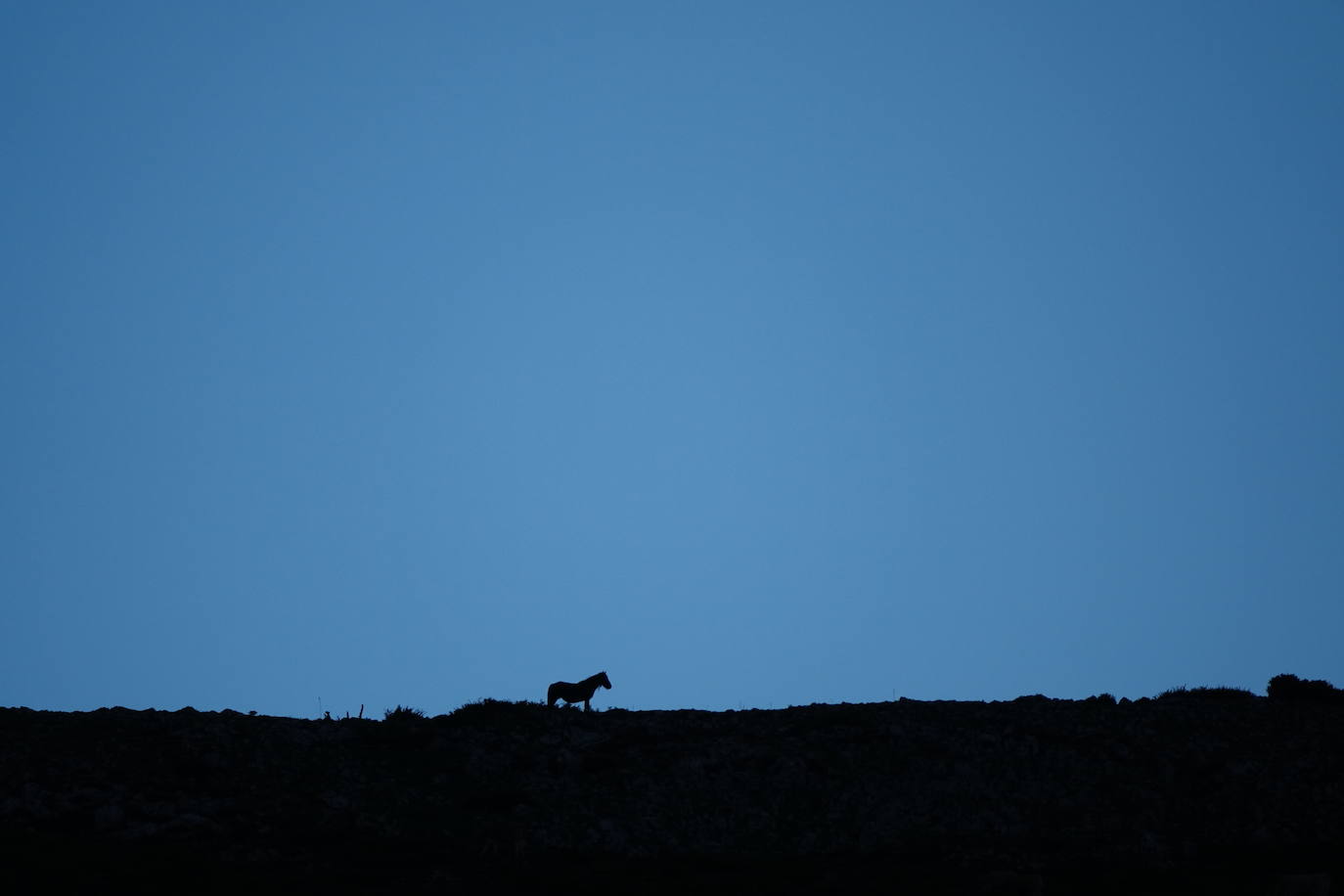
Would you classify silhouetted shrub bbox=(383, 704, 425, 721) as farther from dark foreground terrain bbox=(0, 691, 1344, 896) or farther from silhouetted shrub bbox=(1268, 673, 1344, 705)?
silhouetted shrub bbox=(1268, 673, 1344, 705)

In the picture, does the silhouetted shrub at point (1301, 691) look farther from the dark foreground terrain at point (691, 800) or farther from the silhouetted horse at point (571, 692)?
the silhouetted horse at point (571, 692)

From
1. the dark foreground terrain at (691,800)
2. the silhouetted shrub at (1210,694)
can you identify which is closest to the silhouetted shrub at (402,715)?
the dark foreground terrain at (691,800)

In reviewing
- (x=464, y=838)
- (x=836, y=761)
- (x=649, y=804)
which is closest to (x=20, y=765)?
(x=464, y=838)

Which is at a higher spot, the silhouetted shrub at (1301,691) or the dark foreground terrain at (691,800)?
the silhouetted shrub at (1301,691)

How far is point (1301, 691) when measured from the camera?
131ft

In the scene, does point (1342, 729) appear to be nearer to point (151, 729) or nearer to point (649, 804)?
point (649, 804)

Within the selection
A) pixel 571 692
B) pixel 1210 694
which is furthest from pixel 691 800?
pixel 1210 694

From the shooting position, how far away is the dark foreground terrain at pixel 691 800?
25.3 m

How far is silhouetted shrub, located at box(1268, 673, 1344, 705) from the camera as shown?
38.8 metres

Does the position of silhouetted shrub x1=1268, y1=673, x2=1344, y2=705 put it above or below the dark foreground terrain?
above

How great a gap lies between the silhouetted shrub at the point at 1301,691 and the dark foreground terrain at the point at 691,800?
9.91 feet

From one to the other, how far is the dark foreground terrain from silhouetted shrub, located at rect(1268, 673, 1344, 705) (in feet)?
9.91

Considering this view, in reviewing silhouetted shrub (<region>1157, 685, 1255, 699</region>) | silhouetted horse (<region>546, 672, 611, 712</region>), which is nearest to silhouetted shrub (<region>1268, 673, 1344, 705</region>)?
silhouetted shrub (<region>1157, 685, 1255, 699</region>)

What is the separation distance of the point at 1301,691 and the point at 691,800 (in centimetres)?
2327
